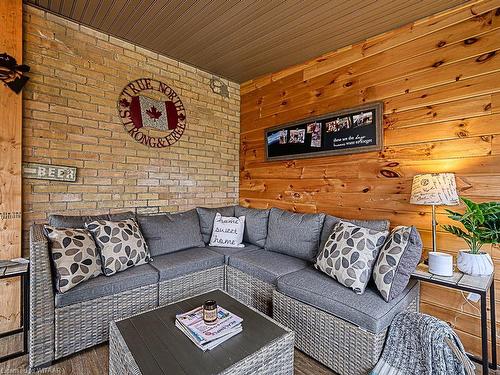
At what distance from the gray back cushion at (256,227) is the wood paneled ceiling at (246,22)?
1.82 meters

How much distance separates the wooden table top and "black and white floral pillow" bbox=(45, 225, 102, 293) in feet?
7.65

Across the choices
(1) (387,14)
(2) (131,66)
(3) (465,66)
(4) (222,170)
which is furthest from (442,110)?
(2) (131,66)

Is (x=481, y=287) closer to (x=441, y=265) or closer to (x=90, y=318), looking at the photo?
(x=441, y=265)

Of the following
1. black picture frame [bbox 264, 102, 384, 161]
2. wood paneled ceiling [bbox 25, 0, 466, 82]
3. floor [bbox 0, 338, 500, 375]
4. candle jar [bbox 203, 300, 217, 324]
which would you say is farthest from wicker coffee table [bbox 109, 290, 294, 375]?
wood paneled ceiling [bbox 25, 0, 466, 82]

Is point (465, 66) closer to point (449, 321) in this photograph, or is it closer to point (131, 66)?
point (449, 321)

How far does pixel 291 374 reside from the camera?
1438mm

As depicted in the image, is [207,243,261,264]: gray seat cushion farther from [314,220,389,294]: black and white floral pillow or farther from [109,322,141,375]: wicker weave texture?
[109,322,141,375]: wicker weave texture

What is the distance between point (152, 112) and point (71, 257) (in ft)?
5.71

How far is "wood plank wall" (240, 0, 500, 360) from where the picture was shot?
6.03 feet

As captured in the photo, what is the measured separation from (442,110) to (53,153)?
3330 mm

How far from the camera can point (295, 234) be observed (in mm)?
2566

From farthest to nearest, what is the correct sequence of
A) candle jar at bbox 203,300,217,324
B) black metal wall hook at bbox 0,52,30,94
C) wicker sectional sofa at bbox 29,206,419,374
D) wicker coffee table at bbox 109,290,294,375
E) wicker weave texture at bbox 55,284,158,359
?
black metal wall hook at bbox 0,52,30,94
wicker weave texture at bbox 55,284,158,359
wicker sectional sofa at bbox 29,206,419,374
candle jar at bbox 203,300,217,324
wicker coffee table at bbox 109,290,294,375

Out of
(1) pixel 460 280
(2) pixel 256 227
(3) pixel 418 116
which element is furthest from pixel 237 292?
(3) pixel 418 116

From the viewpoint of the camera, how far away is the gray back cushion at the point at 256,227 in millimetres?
2928
